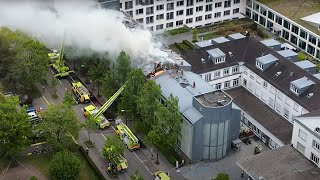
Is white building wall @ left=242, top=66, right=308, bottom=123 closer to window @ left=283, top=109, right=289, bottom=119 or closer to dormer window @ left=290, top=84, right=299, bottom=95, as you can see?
window @ left=283, top=109, right=289, bottom=119

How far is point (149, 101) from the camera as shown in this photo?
2559 inches

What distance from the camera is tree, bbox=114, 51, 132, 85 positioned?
232ft

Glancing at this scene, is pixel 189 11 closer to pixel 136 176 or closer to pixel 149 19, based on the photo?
pixel 149 19

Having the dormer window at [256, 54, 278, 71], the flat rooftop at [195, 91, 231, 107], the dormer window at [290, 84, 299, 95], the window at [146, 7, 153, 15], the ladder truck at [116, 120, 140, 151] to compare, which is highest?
the window at [146, 7, 153, 15]

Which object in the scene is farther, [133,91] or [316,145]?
[133,91]

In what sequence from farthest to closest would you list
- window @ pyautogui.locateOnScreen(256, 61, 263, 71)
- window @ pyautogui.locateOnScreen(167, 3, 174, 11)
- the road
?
window @ pyautogui.locateOnScreen(167, 3, 174, 11), window @ pyautogui.locateOnScreen(256, 61, 263, 71), the road

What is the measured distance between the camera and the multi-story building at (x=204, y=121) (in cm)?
6379

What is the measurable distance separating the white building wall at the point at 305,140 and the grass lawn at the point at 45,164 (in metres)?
23.2

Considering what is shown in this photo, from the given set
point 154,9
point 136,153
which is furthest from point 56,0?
point 136,153

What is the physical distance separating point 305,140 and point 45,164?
30.3 meters

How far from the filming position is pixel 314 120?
198 ft

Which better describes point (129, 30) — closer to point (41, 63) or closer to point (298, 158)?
point (41, 63)

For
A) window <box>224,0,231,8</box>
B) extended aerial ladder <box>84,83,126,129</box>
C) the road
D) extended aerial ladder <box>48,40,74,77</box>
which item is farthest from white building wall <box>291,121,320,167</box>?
window <box>224,0,231,8</box>

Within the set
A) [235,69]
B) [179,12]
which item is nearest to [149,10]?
[179,12]
